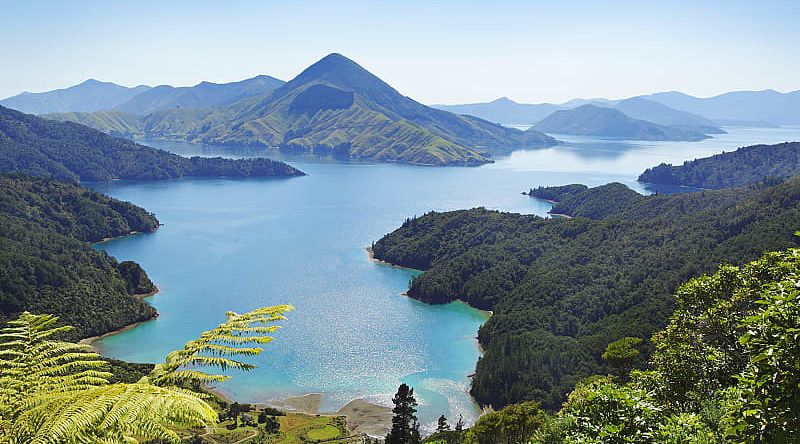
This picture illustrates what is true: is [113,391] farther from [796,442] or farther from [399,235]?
[399,235]

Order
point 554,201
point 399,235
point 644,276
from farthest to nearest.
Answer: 1. point 554,201
2. point 399,235
3. point 644,276

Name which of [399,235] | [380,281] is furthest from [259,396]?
[399,235]

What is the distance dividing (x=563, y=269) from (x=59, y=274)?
284ft

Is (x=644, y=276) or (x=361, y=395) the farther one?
(x=644, y=276)

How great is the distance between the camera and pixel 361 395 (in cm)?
6344

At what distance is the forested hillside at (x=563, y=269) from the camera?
6662 cm

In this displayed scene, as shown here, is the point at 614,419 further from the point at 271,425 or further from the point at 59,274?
the point at 59,274

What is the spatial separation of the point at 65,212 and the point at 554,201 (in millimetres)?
156086

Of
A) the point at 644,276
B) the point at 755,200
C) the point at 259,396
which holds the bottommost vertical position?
the point at 259,396

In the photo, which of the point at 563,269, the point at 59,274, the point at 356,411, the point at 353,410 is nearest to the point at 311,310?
the point at 353,410

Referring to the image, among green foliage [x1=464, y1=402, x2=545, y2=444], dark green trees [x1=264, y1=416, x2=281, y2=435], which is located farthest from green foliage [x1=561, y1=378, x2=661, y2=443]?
dark green trees [x1=264, y1=416, x2=281, y2=435]

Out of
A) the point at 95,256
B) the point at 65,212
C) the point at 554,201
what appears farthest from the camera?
the point at 554,201

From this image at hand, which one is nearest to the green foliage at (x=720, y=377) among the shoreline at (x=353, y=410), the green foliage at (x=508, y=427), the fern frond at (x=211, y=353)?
the fern frond at (x=211, y=353)

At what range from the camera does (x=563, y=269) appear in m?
96.1
